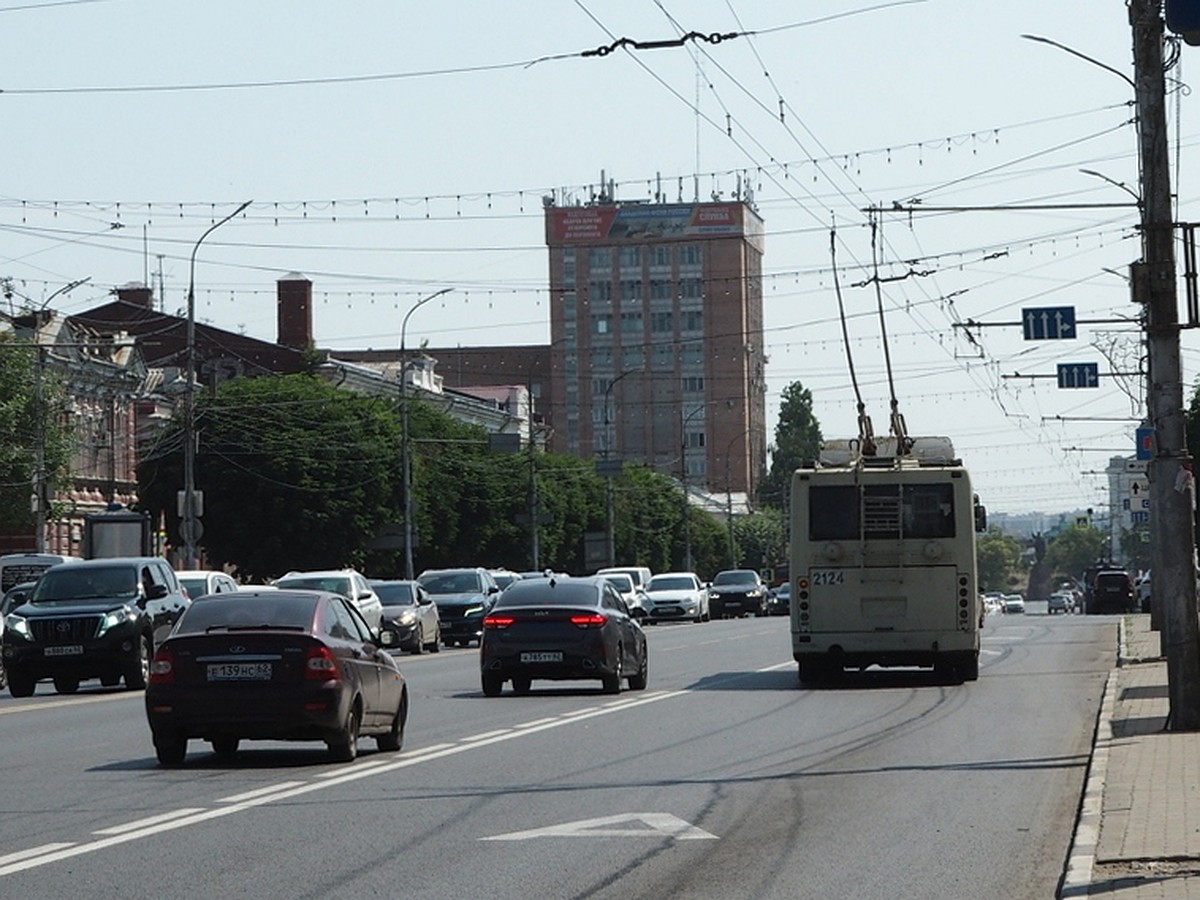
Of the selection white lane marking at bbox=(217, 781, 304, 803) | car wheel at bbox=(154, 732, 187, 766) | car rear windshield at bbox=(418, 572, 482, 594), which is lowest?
white lane marking at bbox=(217, 781, 304, 803)

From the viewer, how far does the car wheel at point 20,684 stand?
31.5 metres

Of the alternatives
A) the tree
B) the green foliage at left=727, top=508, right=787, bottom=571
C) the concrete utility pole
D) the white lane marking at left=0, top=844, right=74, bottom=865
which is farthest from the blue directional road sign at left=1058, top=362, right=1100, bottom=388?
the tree

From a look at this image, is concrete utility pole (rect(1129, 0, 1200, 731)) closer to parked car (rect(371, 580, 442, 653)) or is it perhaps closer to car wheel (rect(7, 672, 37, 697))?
car wheel (rect(7, 672, 37, 697))

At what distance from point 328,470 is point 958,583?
51.3 meters

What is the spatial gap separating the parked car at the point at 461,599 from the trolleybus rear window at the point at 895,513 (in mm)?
22920

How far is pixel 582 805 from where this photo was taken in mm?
14641

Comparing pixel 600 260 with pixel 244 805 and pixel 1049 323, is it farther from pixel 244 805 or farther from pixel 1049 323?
pixel 244 805

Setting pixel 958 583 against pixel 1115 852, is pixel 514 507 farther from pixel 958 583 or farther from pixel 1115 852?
pixel 1115 852

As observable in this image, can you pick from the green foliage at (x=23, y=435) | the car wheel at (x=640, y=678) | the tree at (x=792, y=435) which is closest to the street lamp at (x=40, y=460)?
the green foliage at (x=23, y=435)

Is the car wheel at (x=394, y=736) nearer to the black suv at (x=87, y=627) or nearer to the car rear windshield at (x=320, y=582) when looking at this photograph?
the black suv at (x=87, y=627)

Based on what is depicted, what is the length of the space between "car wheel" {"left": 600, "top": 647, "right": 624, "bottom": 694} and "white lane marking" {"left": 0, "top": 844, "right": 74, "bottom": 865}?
16.1 meters

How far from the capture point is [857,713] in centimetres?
2420

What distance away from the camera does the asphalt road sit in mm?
11172

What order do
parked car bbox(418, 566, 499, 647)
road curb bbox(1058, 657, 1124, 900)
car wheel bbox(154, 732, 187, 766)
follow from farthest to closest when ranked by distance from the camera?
1. parked car bbox(418, 566, 499, 647)
2. car wheel bbox(154, 732, 187, 766)
3. road curb bbox(1058, 657, 1124, 900)
